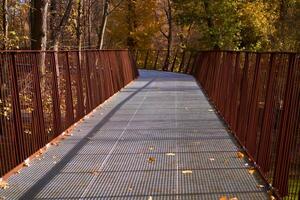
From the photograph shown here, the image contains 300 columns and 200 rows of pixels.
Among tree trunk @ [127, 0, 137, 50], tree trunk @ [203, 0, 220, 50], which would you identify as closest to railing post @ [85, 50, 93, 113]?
tree trunk @ [203, 0, 220, 50]

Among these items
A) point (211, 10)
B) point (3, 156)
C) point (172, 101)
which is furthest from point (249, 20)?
point (3, 156)

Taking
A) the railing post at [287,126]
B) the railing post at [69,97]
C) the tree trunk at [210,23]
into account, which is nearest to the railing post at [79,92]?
the railing post at [69,97]

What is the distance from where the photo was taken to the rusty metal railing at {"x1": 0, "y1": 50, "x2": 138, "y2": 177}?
6.96m

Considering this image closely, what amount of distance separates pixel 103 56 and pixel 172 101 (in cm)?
239

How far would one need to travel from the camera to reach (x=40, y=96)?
8180 millimetres

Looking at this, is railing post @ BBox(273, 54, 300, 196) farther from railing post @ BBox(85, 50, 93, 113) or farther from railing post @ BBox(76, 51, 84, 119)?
railing post @ BBox(85, 50, 93, 113)

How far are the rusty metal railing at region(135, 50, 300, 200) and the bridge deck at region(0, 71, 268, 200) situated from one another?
26 centimetres

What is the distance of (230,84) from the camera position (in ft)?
35.1

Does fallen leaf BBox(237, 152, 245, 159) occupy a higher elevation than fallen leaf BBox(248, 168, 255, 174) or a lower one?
lower

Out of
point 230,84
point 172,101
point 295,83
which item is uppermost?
point 295,83

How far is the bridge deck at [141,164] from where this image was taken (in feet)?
19.7

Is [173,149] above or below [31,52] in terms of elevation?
Answer: below

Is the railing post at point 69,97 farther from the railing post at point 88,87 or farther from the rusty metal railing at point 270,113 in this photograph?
the rusty metal railing at point 270,113

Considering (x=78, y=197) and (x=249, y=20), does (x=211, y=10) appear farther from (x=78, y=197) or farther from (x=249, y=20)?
(x=78, y=197)
